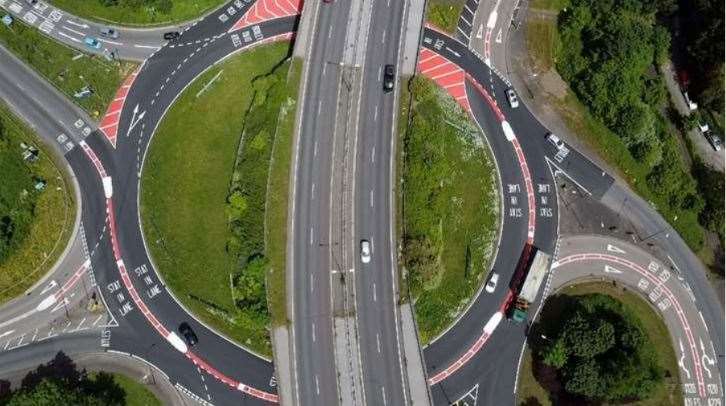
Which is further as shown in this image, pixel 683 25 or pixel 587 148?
pixel 683 25

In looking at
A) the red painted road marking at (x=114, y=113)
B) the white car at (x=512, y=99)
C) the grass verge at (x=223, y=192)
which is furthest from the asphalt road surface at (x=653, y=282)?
the red painted road marking at (x=114, y=113)

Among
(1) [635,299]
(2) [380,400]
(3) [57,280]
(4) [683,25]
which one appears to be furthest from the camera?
(4) [683,25]

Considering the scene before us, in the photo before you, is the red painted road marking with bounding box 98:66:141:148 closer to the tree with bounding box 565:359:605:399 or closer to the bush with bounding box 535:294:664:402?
the bush with bounding box 535:294:664:402

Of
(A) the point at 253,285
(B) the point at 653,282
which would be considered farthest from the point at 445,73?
(B) the point at 653,282

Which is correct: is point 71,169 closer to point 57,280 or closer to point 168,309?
point 57,280

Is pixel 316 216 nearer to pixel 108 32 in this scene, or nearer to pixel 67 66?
pixel 108 32

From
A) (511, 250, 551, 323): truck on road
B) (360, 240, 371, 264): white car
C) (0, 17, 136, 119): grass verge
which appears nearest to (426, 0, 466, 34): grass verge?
(360, 240, 371, 264): white car

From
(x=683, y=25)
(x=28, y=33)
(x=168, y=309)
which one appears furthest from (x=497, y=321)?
(x=28, y=33)

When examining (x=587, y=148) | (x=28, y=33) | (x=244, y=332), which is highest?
(x=28, y=33)
